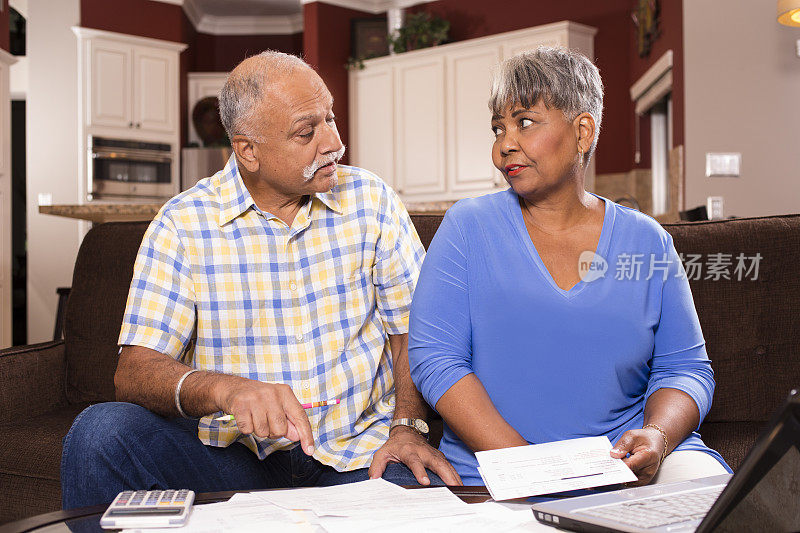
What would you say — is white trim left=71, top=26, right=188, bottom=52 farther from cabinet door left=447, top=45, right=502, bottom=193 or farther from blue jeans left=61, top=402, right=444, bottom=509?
blue jeans left=61, top=402, right=444, bottom=509

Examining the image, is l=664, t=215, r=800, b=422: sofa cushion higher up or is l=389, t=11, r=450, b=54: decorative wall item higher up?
l=389, t=11, r=450, b=54: decorative wall item

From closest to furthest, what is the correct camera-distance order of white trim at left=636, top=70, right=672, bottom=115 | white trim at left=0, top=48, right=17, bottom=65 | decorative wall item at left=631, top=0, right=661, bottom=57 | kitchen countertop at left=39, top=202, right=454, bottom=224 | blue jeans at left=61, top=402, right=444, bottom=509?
blue jeans at left=61, top=402, right=444, bottom=509
kitchen countertop at left=39, top=202, right=454, bottom=224
white trim at left=636, top=70, right=672, bottom=115
decorative wall item at left=631, top=0, right=661, bottom=57
white trim at left=0, top=48, right=17, bottom=65

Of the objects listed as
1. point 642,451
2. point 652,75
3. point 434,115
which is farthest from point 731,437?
point 434,115

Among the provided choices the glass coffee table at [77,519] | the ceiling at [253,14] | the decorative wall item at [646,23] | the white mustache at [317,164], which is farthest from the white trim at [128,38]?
the glass coffee table at [77,519]

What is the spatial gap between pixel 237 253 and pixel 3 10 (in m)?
5.44

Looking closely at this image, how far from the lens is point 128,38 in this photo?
681cm

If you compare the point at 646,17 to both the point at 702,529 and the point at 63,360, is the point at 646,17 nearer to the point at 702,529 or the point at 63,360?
the point at 63,360

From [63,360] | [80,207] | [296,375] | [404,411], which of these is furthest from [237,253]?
[80,207]

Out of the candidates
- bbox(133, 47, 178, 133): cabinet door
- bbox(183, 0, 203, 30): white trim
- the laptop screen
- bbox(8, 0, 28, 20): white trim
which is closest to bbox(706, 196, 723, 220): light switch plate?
the laptop screen

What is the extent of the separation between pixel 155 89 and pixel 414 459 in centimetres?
632

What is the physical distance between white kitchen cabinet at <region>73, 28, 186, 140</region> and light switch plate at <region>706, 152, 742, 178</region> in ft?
15.5

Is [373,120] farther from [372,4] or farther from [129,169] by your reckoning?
[129,169]

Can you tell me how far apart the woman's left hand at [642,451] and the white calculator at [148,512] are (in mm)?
569

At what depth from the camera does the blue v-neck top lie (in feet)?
4.42
